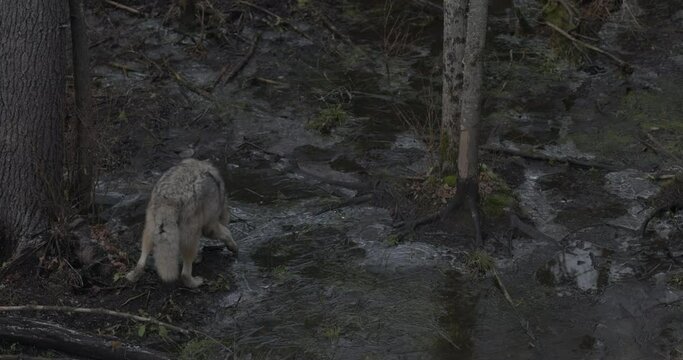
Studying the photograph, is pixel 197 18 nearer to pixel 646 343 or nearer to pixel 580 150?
pixel 580 150

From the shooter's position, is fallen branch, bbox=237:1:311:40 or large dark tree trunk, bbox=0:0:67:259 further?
fallen branch, bbox=237:1:311:40

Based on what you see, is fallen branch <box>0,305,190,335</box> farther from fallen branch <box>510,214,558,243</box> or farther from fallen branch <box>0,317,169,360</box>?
fallen branch <box>510,214,558,243</box>

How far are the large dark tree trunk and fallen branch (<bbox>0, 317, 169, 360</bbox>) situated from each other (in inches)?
46.5

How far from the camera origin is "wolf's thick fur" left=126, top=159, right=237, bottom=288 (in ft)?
30.1

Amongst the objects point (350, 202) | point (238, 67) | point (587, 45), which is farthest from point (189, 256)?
point (587, 45)

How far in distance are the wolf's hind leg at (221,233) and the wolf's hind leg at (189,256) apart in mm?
481

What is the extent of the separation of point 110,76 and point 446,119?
6515mm

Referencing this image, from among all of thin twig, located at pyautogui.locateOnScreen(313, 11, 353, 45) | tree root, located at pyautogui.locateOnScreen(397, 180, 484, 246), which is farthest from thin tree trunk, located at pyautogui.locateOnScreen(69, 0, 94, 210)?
thin twig, located at pyautogui.locateOnScreen(313, 11, 353, 45)

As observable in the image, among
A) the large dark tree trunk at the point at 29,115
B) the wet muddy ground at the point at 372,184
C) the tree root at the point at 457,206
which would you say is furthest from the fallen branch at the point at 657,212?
the large dark tree trunk at the point at 29,115

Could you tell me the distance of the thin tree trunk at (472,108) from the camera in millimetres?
10234

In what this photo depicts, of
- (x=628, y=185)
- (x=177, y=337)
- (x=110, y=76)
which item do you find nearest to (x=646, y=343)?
(x=628, y=185)

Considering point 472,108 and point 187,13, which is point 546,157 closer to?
point 472,108

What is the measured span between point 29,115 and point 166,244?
209cm

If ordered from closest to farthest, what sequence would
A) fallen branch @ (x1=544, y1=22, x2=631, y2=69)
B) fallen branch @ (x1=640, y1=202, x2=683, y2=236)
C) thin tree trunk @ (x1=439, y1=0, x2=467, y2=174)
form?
thin tree trunk @ (x1=439, y1=0, x2=467, y2=174) → fallen branch @ (x1=640, y1=202, x2=683, y2=236) → fallen branch @ (x1=544, y1=22, x2=631, y2=69)
